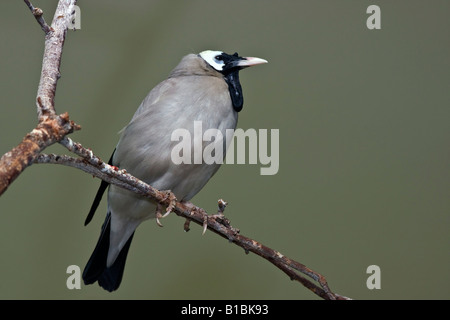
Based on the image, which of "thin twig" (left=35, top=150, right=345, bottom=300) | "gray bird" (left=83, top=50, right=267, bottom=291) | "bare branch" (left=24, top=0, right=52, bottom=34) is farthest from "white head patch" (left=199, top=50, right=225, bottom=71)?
"bare branch" (left=24, top=0, right=52, bottom=34)

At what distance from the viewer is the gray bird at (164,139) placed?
7.00ft

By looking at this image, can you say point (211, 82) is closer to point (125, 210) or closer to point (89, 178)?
point (125, 210)

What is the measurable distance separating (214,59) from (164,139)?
0.50m

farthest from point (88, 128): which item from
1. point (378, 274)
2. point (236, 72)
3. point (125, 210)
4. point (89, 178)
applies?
point (378, 274)

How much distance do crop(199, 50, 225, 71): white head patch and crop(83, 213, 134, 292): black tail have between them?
727mm

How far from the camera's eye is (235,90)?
2.33 meters

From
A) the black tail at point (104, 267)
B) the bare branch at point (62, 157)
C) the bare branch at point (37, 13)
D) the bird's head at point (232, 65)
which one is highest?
the bird's head at point (232, 65)

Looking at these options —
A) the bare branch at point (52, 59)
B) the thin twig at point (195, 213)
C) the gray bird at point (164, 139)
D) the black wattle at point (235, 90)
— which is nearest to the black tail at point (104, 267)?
the gray bird at point (164, 139)

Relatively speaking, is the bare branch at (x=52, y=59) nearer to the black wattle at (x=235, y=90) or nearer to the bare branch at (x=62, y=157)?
the bare branch at (x=62, y=157)

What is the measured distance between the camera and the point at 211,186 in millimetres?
2949

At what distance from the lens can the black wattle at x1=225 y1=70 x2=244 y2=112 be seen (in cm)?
229

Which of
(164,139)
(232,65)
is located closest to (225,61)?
(232,65)

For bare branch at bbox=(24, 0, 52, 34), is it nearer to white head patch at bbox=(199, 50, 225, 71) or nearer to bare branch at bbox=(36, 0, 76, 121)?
bare branch at bbox=(36, 0, 76, 121)

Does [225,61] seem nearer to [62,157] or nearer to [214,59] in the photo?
[214,59]
